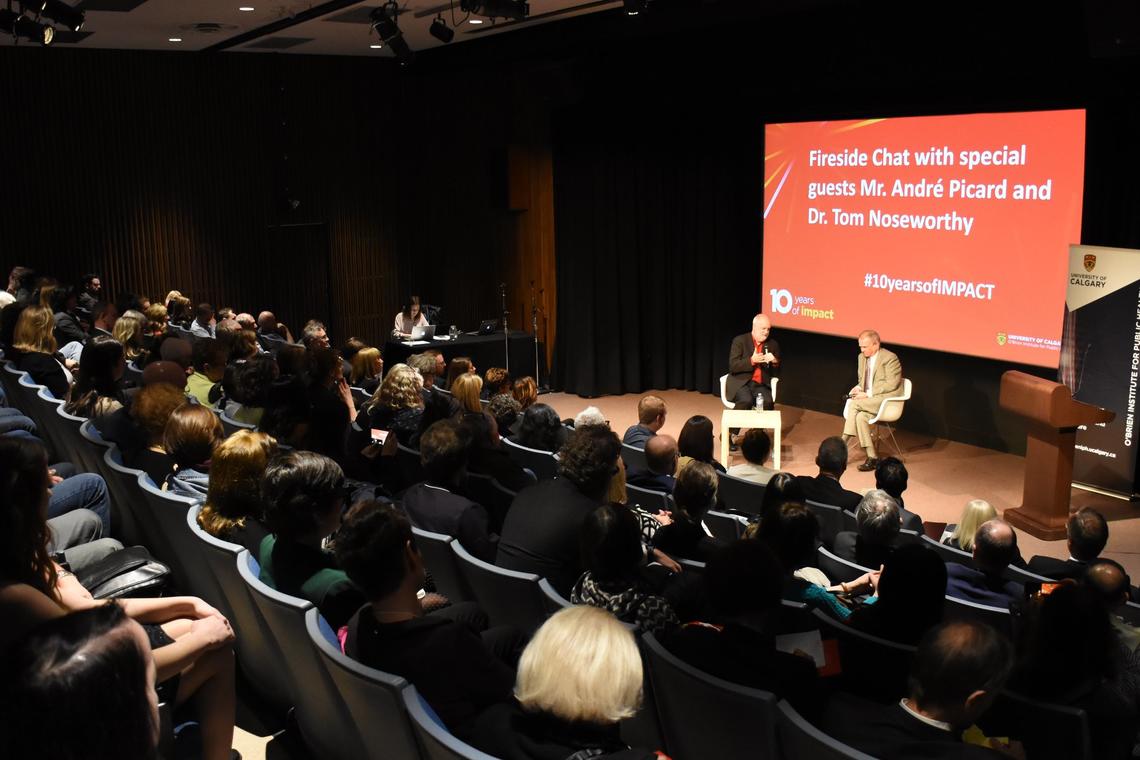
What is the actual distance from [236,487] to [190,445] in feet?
2.10

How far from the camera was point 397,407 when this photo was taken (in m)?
6.16

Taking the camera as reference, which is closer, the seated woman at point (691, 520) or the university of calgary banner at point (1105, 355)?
the seated woman at point (691, 520)

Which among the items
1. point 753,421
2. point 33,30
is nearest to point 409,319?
A: point 753,421

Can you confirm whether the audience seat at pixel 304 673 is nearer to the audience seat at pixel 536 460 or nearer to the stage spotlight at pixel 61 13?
the audience seat at pixel 536 460

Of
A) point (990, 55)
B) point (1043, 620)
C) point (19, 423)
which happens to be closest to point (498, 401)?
point (19, 423)

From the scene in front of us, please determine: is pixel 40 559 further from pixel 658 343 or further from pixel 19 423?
pixel 658 343

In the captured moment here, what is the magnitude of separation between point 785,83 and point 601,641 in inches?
340

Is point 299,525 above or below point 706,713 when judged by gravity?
above

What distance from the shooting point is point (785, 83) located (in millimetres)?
9930

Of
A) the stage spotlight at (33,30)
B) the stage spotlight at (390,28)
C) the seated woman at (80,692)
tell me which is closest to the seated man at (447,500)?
the seated woman at (80,692)

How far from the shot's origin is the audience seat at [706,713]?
8.27 ft

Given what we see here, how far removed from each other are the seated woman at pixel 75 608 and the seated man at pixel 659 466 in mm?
2914

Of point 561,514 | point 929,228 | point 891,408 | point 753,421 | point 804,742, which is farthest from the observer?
point 929,228

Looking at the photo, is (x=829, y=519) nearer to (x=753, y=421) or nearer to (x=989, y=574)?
(x=989, y=574)
